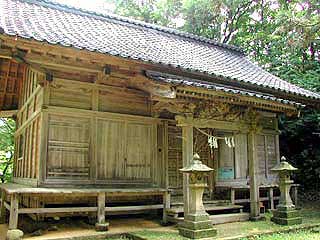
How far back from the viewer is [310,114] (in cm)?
1285

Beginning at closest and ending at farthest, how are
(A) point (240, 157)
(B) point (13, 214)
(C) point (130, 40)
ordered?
(B) point (13, 214) → (C) point (130, 40) → (A) point (240, 157)

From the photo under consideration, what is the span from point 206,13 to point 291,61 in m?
6.63

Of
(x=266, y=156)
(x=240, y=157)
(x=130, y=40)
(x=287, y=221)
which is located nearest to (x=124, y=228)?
(x=287, y=221)

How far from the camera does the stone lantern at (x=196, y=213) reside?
6.11 metres

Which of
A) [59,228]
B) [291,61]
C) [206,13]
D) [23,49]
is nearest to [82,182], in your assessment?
[59,228]

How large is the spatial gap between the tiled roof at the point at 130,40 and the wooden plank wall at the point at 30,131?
1371 millimetres

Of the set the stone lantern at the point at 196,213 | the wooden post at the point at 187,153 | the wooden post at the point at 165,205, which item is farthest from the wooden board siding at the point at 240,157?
the stone lantern at the point at 196,213

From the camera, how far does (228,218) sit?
779cm

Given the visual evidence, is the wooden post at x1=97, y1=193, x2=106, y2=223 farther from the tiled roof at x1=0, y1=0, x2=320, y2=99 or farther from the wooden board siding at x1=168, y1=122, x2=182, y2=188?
the tiled roof at x1=0, y1=0, x2=320, y2=99

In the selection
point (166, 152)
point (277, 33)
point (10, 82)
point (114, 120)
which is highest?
point (277, 33)

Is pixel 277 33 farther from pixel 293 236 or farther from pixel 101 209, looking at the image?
pixel 101 209

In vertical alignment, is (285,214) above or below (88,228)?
above

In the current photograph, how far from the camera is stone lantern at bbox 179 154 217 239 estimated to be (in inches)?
240

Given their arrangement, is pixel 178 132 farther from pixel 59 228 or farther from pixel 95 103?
pixel 59 228
